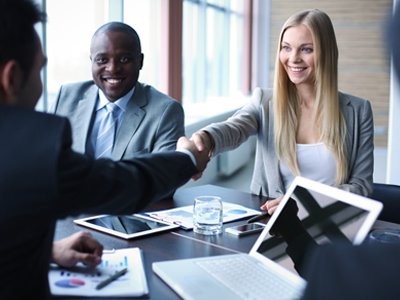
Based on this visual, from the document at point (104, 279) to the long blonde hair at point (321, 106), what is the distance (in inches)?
45.6

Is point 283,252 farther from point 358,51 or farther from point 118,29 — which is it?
point 358,51

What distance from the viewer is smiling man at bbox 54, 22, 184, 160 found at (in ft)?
8.69

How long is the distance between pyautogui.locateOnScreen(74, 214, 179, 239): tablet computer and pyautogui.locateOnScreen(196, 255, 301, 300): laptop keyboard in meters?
0.35

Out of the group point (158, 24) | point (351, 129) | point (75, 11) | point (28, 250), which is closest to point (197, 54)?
point (158, 24)

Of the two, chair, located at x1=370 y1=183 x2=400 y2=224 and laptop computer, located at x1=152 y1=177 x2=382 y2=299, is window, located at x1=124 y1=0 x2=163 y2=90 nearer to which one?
chair, located at x1=370 y1=183 x2=400 y2=224

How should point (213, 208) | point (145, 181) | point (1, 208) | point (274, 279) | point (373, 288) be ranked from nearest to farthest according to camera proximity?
point (373, 288) → point (1, 208) → point (145, 181) → point (274, 279) → point (213, 208)

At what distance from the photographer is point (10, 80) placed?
3.26 ft

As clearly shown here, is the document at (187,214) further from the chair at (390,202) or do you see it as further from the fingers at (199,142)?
the chair at (390,202)

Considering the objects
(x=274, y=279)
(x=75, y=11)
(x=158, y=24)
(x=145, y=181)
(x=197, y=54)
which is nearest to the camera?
(x=145, y=181)

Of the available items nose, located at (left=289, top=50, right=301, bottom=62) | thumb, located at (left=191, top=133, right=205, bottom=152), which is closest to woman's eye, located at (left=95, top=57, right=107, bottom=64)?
thumb, located at (left=191, top=133, right=205, bottom=152)

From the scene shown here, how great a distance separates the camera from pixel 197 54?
6703mm

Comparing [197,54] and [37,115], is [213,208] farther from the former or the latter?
[197,54]

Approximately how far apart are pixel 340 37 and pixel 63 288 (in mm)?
8087

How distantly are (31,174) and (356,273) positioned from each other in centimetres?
58
